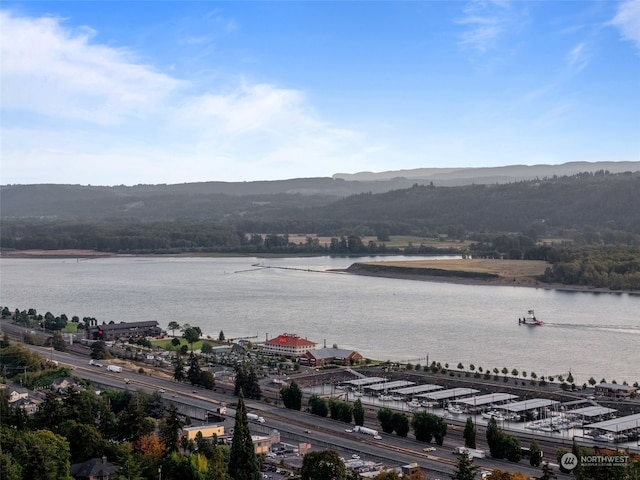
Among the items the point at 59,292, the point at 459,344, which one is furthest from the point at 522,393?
the point at 59,292

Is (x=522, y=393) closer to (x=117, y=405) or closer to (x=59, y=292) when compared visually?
(x=117, y=405)

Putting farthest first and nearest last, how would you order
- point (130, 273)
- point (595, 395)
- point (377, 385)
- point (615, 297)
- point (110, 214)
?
point (110, 214)
point (130, 273)
point (615, 297)
point (377, 385)
point (595, 395)

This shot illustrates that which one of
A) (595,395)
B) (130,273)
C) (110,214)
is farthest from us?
(110,214)

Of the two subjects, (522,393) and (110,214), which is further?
(110,214)

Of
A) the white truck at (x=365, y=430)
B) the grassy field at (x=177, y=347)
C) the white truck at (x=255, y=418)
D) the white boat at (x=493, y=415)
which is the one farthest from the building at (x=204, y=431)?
the grassy field at (x=177, y=347)

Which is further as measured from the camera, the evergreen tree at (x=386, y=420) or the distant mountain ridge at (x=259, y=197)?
the distant mountain ridge at (x=259, y=197)

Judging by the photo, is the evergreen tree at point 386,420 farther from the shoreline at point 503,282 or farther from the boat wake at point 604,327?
the shoreline at point 503,282

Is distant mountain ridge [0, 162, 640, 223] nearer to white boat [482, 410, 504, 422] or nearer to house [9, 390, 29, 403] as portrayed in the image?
white boat [482, 410, 504, 422]
